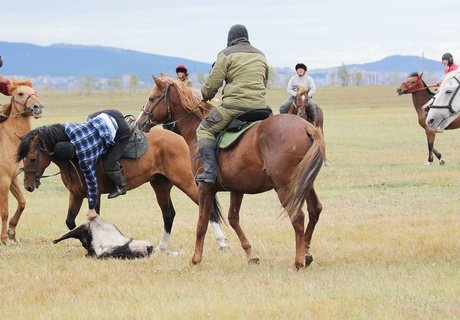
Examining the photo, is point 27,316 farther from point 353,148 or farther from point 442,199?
point 353,148

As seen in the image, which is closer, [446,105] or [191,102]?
[446,105]

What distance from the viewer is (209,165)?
10.1 meters

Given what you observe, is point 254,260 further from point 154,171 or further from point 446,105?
point 446,105

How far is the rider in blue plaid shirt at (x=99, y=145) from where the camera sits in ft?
37.1

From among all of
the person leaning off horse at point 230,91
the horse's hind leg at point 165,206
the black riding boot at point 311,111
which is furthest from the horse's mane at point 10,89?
the black riding boot at point 311,111

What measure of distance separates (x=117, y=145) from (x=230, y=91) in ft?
7.54

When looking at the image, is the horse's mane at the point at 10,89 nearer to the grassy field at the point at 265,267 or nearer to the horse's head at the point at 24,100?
the horse's head at the point at 24,100

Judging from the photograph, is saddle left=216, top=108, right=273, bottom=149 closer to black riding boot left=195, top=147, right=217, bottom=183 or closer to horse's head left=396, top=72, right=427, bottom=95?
black riding boot left=195, top=147, right=217, bottom=183

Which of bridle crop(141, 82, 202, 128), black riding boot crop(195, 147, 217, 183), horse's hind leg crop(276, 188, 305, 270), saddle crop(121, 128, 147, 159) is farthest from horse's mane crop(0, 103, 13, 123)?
horse's hind leg crop(276, 188, 305, 270)

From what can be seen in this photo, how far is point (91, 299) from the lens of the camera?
331 inches

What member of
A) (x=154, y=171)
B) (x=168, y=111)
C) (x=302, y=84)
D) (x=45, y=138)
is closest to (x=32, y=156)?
(x=45, y=138)

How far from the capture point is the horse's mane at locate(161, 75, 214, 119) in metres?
10.9

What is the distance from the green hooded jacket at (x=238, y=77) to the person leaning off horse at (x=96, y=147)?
1.97 m

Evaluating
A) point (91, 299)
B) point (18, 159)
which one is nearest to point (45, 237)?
point (18, 159)
